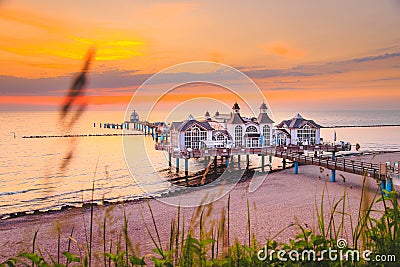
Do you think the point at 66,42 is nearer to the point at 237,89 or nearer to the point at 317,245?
the point at 237,89

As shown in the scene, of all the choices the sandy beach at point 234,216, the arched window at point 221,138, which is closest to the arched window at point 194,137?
the arched window at point 221,138

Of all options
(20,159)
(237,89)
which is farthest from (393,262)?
(20,159)

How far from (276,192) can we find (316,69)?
10.4m

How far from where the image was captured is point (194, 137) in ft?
77.3

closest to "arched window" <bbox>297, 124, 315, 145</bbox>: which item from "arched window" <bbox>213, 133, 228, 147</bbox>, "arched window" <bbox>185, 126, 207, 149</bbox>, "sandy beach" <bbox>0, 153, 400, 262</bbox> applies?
"arched window" <bbox>213, 133, 228, 147</bbox>

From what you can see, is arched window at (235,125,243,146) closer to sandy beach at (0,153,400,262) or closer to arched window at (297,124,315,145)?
sandy beach at (0,153,400,262)

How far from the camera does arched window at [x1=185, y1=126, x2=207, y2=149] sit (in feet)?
76.4

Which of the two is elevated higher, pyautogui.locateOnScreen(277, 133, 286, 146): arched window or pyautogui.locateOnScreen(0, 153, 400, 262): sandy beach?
pyautogui.locateOnScreen(277, 133, 286, 146): arched window

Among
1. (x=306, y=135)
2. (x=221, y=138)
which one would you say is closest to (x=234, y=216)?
(x=221, y=138)

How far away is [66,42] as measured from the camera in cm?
859

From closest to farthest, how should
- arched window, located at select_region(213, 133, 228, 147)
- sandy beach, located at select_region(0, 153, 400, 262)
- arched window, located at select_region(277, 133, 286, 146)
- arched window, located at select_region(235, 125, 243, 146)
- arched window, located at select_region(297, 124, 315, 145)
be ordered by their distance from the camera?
1. sandy beach, located at select_region(0, 153, 400, 262)
2. arched window, located at select_region(235, 125, 243, 146)
3. arched window, located at select_region(213, 133, 228, 147)
4. arched window, located at select_region(277, 133, 286, 146)
5. arched window, located at select_region(297, 124, 315, 145)

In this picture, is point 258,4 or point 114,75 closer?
point 258,4

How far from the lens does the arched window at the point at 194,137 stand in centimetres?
2330

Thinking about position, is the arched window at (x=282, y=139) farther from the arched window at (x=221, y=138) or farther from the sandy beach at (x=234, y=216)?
the sandy beach at (x=234, y=216)
